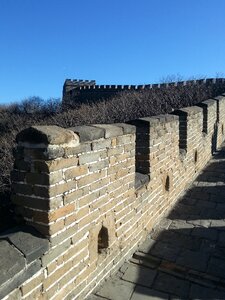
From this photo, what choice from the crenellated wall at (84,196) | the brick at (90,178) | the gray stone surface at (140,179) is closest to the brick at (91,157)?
the crenellated wall at (84,196)

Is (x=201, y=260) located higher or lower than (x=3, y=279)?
lower

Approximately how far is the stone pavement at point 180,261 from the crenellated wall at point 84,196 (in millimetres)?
139

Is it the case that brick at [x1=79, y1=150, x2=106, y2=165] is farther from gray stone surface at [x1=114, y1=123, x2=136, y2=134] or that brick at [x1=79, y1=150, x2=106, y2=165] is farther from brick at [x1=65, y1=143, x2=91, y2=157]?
gray stone surface at [x1=114, y1=123, x2=136, y2=134]

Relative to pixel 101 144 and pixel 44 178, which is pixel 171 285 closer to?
pixel 101 144

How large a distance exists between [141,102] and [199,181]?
8.76 m

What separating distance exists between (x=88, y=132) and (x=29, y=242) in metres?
0.98

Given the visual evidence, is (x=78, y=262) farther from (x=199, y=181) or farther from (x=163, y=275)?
(x=199, y=181)

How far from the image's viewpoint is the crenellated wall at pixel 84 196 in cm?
263

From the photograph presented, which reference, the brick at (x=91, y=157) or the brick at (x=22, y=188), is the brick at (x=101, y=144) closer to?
the brick at (x=91, y=157)

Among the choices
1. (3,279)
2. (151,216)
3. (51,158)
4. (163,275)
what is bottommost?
(163,275)

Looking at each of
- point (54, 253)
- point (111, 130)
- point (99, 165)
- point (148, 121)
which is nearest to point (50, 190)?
point (54, 253)

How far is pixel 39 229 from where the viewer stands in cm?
266

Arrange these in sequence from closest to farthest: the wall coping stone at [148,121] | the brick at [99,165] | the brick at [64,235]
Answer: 1. the brick at [64,235]
2. the brick at [99,165]
3. the wall coping stone at [148,121]

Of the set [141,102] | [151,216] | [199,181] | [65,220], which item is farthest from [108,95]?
[65,220]
